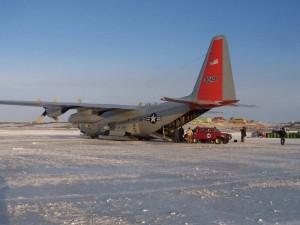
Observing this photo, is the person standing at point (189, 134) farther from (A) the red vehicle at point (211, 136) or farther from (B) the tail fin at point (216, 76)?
(B) the tail fin at point (216, 76)

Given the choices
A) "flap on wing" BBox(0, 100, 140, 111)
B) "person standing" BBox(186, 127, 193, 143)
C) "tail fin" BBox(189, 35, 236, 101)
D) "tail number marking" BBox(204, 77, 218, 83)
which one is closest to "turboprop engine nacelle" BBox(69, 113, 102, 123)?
"flap on wing" BBox(0, 100, 140, 111)

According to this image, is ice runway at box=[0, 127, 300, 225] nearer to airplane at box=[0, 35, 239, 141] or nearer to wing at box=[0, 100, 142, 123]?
airplane at box=[0, 35, 239, 141]

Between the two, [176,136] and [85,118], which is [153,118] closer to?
[176,136]

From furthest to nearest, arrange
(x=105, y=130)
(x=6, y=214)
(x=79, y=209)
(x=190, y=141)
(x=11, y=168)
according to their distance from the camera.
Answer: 1. (x=105, y=130)
2. (x=190, y=141)
3. (x=11, y=168)
4. (x=79, y=209)
5. (x=6, y=214)

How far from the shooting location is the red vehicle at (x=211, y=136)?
2642 centimetres

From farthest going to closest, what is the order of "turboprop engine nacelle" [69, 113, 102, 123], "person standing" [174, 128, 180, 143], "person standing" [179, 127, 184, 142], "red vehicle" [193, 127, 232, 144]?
"turboprop engine nacelle" [69, 113, 102, 123] → "person standing" [179, 127, 184, 142] → "person standing" [174, 128, 180, 143] → "red vehicle" [193, 127, 232, 144]

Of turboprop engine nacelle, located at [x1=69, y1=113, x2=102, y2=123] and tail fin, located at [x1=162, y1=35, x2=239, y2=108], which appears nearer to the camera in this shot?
tail fin, located at [x1=162, y1=35, x2=239, y2=108]

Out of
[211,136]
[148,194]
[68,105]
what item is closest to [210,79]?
[211,136]

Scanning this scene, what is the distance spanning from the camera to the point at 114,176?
10.5 metres

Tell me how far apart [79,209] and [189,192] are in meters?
2.72

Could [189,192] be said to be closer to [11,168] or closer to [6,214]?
[6,214]

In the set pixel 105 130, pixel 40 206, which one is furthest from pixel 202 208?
pixel 105 130

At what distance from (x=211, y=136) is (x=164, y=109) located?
400cm

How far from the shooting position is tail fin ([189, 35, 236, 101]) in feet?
75.9
